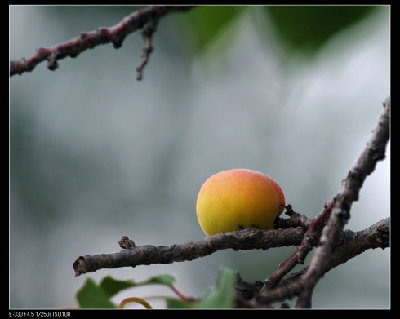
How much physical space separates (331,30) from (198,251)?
1.07m

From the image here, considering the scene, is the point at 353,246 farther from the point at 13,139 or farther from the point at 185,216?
the point at 13,139

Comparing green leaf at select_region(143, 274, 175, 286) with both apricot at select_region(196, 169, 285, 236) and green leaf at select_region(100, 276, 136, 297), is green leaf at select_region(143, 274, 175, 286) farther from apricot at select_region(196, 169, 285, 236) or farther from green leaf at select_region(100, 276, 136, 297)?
apricot at select_region(196, 169, 285, 236)

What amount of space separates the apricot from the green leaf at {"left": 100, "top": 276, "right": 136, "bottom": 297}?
0.78 feet

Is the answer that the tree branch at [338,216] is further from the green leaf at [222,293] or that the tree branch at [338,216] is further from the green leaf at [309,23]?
the green leaf at [309,23]

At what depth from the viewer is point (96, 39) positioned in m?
0.57

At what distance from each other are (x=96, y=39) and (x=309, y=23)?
0.99 metres

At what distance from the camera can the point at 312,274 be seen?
0.39 meters

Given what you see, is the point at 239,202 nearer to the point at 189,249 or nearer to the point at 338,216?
the point at 189,249

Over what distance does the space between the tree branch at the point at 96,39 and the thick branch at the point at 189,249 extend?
0.73ft

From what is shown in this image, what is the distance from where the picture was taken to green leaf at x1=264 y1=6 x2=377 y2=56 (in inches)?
55.2

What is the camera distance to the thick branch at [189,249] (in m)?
0.53

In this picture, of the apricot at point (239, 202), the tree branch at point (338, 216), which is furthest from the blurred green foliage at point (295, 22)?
the tree branch at point (338, 216)
